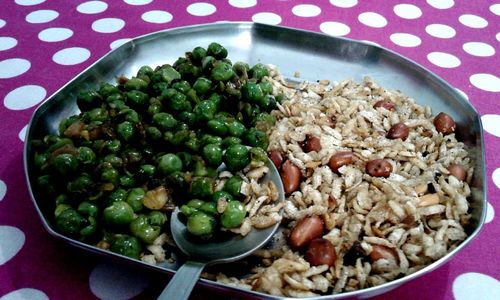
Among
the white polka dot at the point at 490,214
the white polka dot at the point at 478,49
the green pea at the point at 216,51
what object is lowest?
the white polka dot at the point at 490,214

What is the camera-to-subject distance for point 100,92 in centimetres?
103

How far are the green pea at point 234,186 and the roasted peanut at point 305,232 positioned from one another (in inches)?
5.4

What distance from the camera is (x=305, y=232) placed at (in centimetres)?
78

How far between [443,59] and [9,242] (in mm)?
1271

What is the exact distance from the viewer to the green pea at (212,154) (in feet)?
2.97

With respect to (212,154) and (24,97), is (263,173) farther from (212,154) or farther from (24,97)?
(24,97)

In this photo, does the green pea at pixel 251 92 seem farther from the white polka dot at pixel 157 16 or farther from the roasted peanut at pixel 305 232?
the white polka dot at pixel 157 16

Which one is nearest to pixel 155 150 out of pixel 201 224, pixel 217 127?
pixel 217 127

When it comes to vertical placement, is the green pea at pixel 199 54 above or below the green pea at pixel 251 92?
above

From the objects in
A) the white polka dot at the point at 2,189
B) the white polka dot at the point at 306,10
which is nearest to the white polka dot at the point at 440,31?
the white polka dot at the point at 306,10

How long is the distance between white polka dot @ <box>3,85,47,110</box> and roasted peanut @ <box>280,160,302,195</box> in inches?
27.4

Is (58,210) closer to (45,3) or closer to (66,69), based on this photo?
(66,69)

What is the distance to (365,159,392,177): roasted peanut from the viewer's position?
2.95ft

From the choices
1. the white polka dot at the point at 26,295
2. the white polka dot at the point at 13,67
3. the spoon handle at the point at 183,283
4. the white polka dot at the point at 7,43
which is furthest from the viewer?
the white polka dot at the point at 7,43
